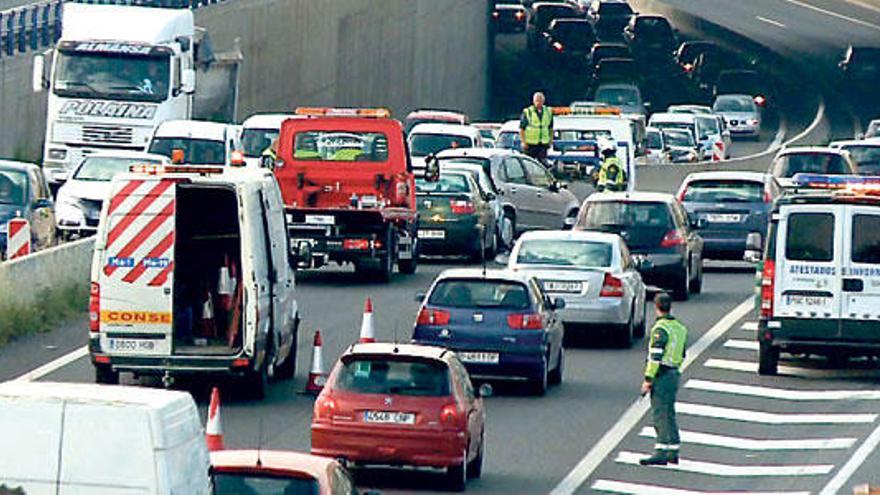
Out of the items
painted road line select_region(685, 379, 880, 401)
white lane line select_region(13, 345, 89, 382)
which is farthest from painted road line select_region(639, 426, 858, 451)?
white lane line select_region(13, 345, 89, 382)

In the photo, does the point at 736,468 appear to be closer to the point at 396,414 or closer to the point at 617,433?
the point at 617,433

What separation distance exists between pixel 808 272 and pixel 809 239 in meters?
0.37

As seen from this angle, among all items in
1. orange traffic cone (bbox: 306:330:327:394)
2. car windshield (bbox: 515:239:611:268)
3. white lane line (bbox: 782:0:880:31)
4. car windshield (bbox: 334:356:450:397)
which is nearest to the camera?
car windshield (bbox: 334:356:450:397)

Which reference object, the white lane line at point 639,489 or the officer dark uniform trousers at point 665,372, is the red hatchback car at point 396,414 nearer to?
the white lane line at point 639,489

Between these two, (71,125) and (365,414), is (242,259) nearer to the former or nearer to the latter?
(365,414)

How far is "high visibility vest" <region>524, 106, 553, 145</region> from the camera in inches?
1918

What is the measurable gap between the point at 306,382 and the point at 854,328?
20.9 feet

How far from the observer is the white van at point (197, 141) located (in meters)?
45.3

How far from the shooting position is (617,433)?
26844 mm

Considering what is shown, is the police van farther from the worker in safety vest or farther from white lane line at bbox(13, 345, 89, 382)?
the worker in safety vest

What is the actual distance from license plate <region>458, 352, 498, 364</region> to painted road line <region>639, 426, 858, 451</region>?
1800mm

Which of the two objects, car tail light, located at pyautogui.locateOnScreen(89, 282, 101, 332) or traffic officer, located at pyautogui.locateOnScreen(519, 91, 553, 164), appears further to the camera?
traffic officer, located at pyautogui.locateOnScreen(519, 91, 553, 164)

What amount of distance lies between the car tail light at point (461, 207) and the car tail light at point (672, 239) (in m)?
4.91

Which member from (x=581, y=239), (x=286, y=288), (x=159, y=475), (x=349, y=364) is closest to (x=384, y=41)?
(x=581, y=239)
